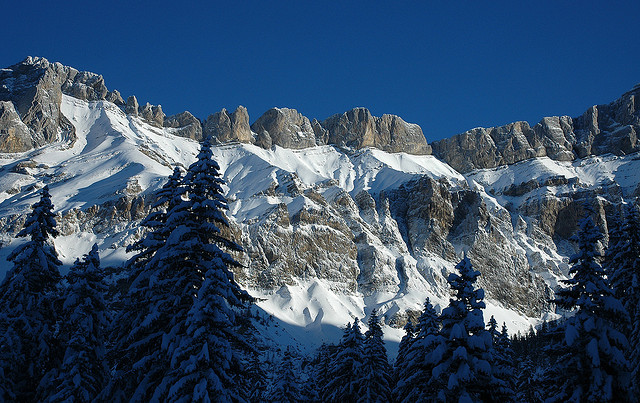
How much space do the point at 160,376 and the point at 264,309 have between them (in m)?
163

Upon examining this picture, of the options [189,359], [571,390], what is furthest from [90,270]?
[571,390]

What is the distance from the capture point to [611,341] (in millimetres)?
21562

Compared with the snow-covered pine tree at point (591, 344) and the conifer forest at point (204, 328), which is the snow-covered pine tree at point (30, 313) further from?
the snow-covered pine tree at point (591, 344)

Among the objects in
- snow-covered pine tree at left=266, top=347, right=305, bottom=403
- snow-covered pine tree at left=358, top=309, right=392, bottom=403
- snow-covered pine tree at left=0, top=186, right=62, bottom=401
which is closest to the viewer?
snow-covered pine tree at left=0, top=186, right=62, bottom=401

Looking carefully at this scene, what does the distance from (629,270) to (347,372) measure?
2041cm

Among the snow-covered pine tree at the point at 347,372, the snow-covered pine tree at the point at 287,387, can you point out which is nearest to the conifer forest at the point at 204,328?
the snow-covered pine tree at the point at 347,372

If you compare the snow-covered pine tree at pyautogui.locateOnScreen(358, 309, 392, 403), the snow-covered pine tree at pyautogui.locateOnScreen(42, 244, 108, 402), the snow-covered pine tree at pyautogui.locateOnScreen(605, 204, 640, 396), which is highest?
the snow-covered pine tree at pyautogui.locateOnScreen(605, 204, 640, 396)

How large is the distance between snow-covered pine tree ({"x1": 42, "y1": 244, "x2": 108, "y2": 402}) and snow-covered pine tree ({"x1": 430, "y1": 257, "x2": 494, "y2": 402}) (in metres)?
15.3

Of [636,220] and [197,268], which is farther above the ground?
[636,220]

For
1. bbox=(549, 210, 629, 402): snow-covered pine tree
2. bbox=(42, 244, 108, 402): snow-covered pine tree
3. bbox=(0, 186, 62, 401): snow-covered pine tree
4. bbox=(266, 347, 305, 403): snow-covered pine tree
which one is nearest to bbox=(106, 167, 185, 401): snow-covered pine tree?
bbox=(42, 244, 108, 402): snow-covered pine tree

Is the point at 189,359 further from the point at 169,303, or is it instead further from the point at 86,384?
the point at 86,384

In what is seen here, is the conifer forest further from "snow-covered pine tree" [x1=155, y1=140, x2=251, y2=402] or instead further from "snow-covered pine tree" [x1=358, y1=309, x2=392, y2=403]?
"snow-covered pine tree" [x1=358, y1=309, x2=392, y2=403]

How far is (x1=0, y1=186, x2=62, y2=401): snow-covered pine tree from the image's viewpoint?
28.6 m

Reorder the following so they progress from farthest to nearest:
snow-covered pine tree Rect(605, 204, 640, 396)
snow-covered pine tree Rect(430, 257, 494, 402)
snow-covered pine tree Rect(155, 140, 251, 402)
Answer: snow-covered pine tree Rect(605, 204, 640, 396), snow-covered pine tree Rect(430, 257, 494, 402), snow-covered pine tree Rect(155, 140, 251, 402)
